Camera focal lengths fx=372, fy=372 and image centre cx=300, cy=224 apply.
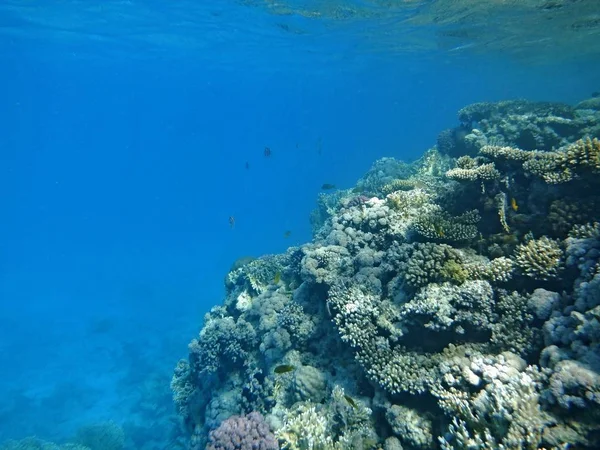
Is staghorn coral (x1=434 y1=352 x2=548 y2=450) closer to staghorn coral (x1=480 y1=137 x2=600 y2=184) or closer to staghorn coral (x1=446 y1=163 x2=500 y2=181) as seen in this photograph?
staghorn coral (x1=480 y1=137 x2=600 y2=184)

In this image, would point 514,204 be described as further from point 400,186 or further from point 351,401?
point 400,186

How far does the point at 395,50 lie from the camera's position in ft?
129

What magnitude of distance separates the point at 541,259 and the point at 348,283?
3.40 m

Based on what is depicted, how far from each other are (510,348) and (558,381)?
1250 mm

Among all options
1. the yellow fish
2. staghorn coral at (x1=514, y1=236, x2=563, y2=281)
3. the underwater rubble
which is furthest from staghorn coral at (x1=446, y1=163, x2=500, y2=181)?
staghorn coral at (x1=514, y1=236, x2=563, y2=281)

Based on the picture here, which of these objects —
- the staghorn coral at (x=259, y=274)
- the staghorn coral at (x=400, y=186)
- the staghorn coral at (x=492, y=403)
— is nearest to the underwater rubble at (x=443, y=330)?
the staghorn coral at (x=492, y=403)

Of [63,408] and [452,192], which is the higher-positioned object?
[63,408]

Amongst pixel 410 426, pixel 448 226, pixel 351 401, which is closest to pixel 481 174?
pixel 448 226

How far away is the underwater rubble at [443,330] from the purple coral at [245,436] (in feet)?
0.08

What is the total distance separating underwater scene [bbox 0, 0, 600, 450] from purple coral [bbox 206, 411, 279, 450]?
5 cm

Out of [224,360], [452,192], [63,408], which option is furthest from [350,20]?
[63,408]

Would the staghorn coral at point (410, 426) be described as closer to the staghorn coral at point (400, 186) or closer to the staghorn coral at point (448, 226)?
the staghorn coral at point (448, 226)

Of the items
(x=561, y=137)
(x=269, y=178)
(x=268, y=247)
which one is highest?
(x=269, y=178)

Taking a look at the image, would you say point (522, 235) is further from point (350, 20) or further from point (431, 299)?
point (350, 20)
